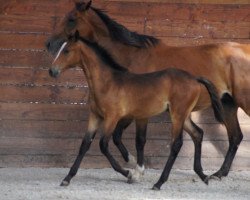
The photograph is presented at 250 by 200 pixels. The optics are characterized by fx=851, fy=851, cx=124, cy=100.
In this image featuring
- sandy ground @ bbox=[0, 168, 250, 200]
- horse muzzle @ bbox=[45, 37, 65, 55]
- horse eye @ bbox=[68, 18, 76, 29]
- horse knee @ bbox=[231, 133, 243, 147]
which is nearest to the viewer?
sandy ground @ bbox=[0, 168, 250, 200]

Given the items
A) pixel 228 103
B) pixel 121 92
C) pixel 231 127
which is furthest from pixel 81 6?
pixel 231 127

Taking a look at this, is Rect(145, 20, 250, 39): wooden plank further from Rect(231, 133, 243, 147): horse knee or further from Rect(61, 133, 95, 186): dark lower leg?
Rect(61, 133, 95, 186): dark lower leg

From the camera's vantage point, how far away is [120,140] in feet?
30.3

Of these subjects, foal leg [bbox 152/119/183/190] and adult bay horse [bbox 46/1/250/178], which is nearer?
foal leg [bbox 152/119/183/190]

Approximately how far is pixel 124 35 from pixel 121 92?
2.99ft

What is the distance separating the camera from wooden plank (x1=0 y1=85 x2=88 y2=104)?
31.3ft

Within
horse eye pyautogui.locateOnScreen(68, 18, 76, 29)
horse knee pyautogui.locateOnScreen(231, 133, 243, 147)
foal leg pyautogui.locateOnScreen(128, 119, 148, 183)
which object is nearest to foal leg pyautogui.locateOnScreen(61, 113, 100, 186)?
foal leg pyautogui.locateOnScreen(128, 119, 148, 183)

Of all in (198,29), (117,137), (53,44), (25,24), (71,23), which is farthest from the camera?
(198,29)

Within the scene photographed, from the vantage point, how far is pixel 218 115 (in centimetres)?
880

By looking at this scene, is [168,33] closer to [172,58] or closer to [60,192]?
[172,58]

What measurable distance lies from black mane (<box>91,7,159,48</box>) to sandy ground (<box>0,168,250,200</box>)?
1461 mm

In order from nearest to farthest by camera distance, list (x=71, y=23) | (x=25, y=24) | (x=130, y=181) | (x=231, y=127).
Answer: (x=130, y=181)
(x=71, y=23)
(x=25, y=24)
(x=231, y=127)

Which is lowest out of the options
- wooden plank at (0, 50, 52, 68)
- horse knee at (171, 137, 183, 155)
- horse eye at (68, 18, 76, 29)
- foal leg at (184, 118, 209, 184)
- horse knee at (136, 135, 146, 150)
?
horse knee at (136, 135, 146, 150)

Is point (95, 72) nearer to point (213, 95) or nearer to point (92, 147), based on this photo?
point (213, 95)
